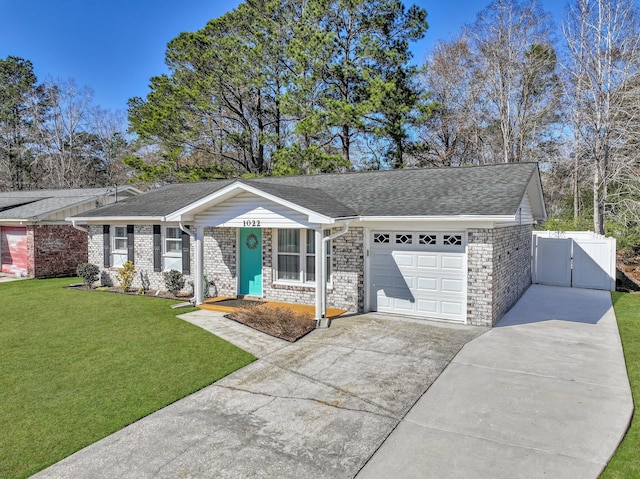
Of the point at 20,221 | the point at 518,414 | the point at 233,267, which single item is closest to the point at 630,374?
the point at 518,414

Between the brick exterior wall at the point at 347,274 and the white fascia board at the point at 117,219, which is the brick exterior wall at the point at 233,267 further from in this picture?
the white fascia board at the point at 117,219

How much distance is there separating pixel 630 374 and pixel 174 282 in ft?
35.5

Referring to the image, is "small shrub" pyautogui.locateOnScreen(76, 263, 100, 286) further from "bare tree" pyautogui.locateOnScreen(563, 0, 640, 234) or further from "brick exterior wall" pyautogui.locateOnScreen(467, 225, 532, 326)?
"bare tree" pyautogui.locateOnScreen(563, 0, 640, 234)

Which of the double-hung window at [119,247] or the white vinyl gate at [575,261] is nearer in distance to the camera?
the white vinyl gate at [575,261]

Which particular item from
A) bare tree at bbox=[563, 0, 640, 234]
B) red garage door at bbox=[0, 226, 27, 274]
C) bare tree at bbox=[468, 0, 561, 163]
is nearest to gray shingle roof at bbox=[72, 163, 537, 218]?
red garage door at bbox=[0, 226, 27, 274]

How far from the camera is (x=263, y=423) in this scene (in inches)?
186

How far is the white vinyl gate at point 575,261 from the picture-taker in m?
13.4

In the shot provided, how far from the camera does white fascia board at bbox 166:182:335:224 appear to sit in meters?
8.73

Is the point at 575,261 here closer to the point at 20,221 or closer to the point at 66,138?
the point at 20,221

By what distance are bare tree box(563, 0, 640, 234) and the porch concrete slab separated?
16.5m

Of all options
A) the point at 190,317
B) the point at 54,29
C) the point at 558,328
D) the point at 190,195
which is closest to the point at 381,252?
the point at 558,328

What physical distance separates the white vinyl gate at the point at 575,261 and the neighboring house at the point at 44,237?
17664 mm

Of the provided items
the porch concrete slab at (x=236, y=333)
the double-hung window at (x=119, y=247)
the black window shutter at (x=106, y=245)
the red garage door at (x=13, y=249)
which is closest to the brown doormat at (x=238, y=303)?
the porch concrete slab at (x=236, y=333)

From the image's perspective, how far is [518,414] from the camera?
493cm
